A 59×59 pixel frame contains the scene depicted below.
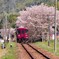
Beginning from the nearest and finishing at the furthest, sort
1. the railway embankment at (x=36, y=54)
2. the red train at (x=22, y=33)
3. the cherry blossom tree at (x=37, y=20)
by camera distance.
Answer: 1. the railway embankment at (x=36, y=54)
2. the red train at (x=22, y=33)
3. the cherry blossom tree at (x=37, y=20)

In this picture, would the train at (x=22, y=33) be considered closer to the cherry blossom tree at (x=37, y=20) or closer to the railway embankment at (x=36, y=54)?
the cherry blossom tree at (x=37, y=20)

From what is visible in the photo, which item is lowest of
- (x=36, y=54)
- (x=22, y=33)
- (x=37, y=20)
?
(x=22, y=33)

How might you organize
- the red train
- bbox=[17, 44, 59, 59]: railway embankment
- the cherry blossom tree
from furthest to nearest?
the cherry blossom tree < the red train < bbox=[17, 44, 59, 59]: railway embankment

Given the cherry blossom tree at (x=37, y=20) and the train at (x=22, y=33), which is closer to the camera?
the train at (x=22, y=33)

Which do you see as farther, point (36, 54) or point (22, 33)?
point (22, 33)

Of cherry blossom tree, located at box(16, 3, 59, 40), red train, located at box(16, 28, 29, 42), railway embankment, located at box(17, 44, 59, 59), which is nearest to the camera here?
railway embankment, located at box(17, 44, 59, 59)

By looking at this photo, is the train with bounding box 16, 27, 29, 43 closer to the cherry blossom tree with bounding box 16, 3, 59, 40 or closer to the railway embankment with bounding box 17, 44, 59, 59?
the cherry blossom tree with bounding box 16, 3, 59, 40

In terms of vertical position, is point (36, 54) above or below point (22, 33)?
above

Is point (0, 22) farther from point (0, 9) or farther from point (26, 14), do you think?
point (26, 14)

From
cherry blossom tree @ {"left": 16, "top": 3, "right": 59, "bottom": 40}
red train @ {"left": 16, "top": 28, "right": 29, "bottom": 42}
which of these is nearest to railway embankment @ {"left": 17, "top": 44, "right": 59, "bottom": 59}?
red train @ {"left": 16, "top": 28, "right": 29, "bottom": 42}

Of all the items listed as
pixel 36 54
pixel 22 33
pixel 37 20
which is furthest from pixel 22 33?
pixel 36 54

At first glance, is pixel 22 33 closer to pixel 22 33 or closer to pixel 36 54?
pixel 22 33

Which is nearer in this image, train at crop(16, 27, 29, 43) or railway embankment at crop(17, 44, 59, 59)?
railway embankment at crop(17, 44, 59, 59)

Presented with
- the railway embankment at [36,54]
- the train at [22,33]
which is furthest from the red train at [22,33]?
the railway embankment at [36,54]
